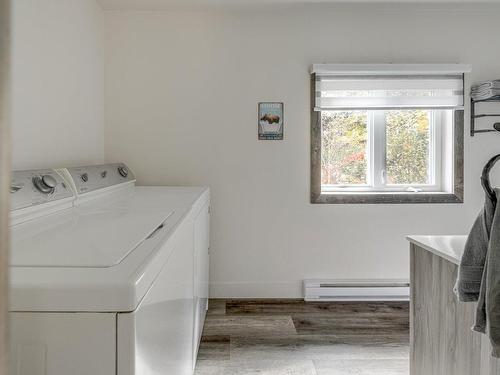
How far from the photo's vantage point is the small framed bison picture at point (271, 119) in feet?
10.1

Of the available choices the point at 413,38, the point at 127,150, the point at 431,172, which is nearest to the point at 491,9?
the point at 413,38

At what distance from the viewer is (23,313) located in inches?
27.0

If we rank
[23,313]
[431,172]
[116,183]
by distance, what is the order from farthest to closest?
[431,172]
[116,183]
[23,313]

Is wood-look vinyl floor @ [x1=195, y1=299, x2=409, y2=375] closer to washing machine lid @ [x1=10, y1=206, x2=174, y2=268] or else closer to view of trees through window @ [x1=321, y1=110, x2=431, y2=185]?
view of trees through window @ [x1=321, y1=110, x2=431, y2=185]

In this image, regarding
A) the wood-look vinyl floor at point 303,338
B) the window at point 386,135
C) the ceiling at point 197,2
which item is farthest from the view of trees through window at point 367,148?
the wood-look vinyl floor at point 303,338

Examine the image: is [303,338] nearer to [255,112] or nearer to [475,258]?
[475,258]

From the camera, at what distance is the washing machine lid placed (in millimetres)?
807

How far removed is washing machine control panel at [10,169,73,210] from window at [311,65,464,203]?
194 cm

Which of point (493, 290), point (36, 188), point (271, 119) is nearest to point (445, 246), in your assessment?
point (493, 290)

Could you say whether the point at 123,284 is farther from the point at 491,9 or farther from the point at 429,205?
the point at 491,9

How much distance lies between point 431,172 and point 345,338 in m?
1.62

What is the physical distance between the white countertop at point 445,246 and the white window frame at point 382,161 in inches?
62.1

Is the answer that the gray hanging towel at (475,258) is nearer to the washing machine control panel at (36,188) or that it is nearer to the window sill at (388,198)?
the washing machine control panel at (36,188)

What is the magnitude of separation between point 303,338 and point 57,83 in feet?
6.78
